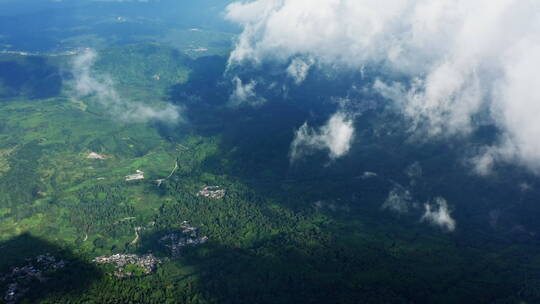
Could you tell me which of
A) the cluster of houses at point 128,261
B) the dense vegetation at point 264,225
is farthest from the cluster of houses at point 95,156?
the cluster of houses at point 128,261

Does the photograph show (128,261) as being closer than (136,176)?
Yes

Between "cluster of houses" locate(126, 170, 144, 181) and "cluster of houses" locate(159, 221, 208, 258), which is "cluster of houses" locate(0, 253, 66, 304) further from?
"cluster of houses" locate(126, 170, 144, 181)

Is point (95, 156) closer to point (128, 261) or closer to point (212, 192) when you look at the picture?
point (212, 192)

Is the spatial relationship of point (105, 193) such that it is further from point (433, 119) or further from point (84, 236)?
point (433, 119)

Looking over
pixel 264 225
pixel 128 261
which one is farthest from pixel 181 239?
pixel 264 225

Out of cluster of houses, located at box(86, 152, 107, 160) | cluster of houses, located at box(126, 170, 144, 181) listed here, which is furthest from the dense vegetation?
cluster of houses, located at box(126, 170, 144, 181)

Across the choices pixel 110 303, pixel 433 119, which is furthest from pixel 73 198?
pixel 433 119

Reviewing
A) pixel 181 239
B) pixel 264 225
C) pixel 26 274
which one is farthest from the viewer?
pixel 264 225
